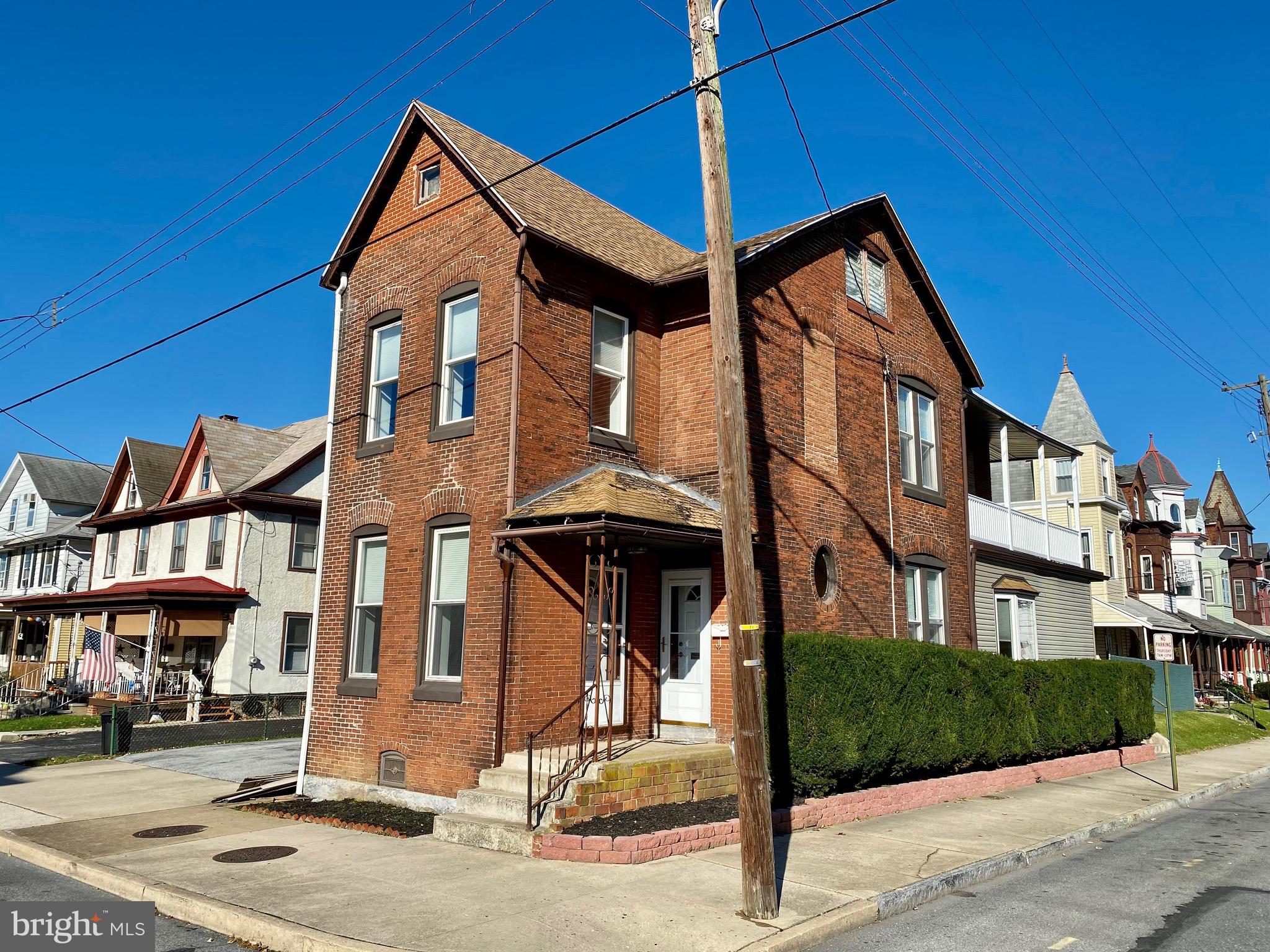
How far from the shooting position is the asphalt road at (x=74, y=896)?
712 cm

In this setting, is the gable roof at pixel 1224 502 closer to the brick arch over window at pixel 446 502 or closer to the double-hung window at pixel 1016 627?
the double-hung window at pixel 1016 627

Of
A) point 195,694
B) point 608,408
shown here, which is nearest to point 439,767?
point 608,408

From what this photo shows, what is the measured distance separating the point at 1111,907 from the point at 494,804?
6008 mm

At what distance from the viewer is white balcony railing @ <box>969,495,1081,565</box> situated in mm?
20406

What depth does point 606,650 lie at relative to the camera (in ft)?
41.3

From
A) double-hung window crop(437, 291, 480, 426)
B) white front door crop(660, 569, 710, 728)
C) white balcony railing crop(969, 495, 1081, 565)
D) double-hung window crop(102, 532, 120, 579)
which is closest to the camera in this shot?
white front door crop(660, 569, 710, 728)

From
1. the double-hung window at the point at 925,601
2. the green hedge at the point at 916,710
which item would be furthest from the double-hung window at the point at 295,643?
the green hedge at the point at 916,710

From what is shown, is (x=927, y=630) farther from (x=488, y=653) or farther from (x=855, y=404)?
(x=488, y=653)

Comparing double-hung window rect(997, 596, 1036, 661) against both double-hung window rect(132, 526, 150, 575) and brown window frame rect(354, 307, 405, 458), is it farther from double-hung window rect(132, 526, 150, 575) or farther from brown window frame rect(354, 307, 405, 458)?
double-hung window rect(132, 526, 150, 575)

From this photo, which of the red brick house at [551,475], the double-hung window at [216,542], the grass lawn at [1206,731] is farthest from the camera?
the double-hung window at [216,542]

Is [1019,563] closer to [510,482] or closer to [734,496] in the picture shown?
[510,482]

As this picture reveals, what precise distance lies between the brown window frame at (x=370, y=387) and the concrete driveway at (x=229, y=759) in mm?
5775

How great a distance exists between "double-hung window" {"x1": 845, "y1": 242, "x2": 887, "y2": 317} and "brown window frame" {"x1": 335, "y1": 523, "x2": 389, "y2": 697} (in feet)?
29.0

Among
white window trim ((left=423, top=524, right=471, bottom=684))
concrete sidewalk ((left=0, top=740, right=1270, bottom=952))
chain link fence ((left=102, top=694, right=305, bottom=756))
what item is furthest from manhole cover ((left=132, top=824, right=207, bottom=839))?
chain link fence ((left=102, top=694, right=305, bottom=756))
